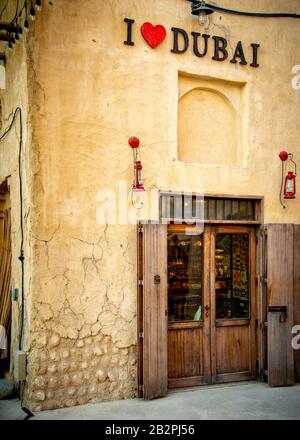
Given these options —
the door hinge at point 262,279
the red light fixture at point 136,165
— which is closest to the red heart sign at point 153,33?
the red light fixture at point 136,165

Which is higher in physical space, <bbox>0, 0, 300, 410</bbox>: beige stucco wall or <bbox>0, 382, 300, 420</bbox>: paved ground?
<bbox>0, 0, 300, 410</bbox>: beige stucco wall

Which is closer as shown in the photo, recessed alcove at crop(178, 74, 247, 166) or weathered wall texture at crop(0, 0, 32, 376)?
weathered wall texture at crop(0, 0, 32, 376)

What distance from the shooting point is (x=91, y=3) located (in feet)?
21.4

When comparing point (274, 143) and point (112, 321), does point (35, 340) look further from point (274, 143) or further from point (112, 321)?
point (274, 143)

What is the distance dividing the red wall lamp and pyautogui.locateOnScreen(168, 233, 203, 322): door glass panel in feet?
5.19

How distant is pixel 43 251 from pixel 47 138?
1481 millimetres

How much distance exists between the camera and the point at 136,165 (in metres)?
6.62

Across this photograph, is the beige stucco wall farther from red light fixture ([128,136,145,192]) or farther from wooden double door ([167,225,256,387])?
wooden double door ([167,225,256,387])

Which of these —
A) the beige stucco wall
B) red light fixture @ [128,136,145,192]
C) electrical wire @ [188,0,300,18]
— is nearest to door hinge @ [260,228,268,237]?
the beige stucco wall

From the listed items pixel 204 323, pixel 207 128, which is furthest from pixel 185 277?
pixel 207 128

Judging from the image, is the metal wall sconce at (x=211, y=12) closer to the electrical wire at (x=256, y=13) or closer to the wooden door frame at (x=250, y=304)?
the electrical wire at (x=256, y=13)

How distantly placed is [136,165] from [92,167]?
0.61 metres

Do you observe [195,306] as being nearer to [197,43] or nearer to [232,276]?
[232,276]

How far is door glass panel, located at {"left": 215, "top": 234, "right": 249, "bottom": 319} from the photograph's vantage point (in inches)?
293
